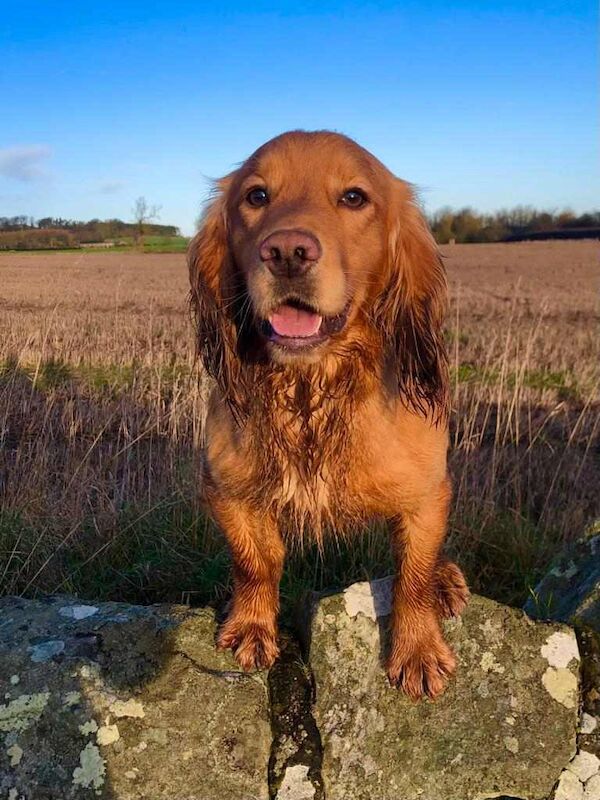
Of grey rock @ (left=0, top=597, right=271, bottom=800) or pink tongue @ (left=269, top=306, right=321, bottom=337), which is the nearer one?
grey rock @ (left=0, top=597, right=271, bottom=800)

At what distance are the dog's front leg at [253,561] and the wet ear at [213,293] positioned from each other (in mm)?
451

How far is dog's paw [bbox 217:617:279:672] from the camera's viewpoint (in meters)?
2.14

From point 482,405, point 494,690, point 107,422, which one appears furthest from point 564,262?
point 494,690

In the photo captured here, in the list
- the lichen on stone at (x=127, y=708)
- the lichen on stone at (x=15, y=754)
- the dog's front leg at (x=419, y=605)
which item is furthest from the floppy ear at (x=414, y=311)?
the lichen on stone at (x=15, y=754)

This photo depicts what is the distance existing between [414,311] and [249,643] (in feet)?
4.18

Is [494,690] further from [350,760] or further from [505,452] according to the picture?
[505,452]

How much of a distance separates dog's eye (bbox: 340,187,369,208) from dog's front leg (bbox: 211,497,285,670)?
1.10 m

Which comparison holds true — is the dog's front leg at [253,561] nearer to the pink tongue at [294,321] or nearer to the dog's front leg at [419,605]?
the dog's front leg at [419,605]

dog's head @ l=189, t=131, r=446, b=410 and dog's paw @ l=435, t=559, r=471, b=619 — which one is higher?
dog's head @ l=189, t=131, r=446, b=410

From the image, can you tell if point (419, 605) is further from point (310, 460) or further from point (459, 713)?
point (310, 460)

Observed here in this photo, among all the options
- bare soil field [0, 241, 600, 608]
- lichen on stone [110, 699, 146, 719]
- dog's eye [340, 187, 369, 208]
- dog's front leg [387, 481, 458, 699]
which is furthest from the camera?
bare soil field [0, 241, 600, 608]

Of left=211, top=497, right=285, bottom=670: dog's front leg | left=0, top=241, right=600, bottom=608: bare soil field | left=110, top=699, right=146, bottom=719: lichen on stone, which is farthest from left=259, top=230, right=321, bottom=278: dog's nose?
left=0, top=241, right=600, bottom=608: bare soil field

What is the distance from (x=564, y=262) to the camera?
31766mm

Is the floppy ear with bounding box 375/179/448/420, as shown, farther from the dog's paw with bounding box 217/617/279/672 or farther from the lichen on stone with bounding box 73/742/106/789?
the lichen on stone with bounding box 73/742/106/789
